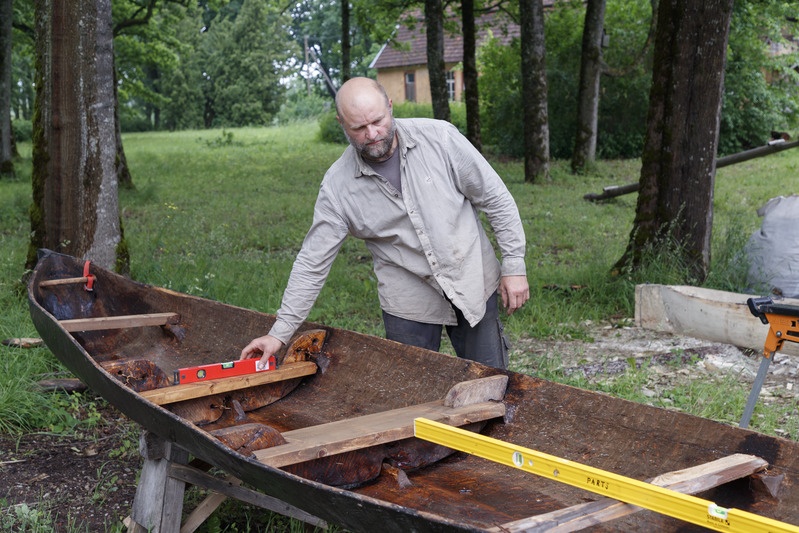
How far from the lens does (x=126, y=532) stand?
14.4 ft

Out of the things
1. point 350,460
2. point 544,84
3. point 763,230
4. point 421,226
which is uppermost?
point 544,84

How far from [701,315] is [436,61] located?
1279 cm

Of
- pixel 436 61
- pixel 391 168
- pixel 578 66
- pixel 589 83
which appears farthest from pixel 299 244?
pixel 578 66

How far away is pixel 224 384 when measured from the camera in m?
4.55

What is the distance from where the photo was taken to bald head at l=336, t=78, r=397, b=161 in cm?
407

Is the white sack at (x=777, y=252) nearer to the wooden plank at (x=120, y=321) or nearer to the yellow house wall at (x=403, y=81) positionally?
the wooden plank at (x=120, y=321)

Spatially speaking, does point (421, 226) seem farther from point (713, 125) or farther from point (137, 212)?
point (137, 212)

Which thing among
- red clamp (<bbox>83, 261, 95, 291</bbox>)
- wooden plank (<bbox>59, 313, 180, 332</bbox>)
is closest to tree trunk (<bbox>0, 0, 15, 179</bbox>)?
red clamp (<bbox>83, 261, 95, 291</bbox>)

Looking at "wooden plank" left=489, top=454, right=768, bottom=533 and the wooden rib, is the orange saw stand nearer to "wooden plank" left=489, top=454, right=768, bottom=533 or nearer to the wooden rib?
"wooden plank" left=489, top=454, right=768, bottom=533

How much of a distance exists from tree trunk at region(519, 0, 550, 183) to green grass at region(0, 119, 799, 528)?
52 cm

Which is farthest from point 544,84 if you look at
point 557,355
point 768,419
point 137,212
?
point 768,419

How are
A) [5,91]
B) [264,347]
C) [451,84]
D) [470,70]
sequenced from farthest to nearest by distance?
[451,84] → [470,70] → [5,91] → [264,347]

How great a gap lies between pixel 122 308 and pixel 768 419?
4592mm

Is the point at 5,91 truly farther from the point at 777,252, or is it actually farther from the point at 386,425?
the point at 386,425
